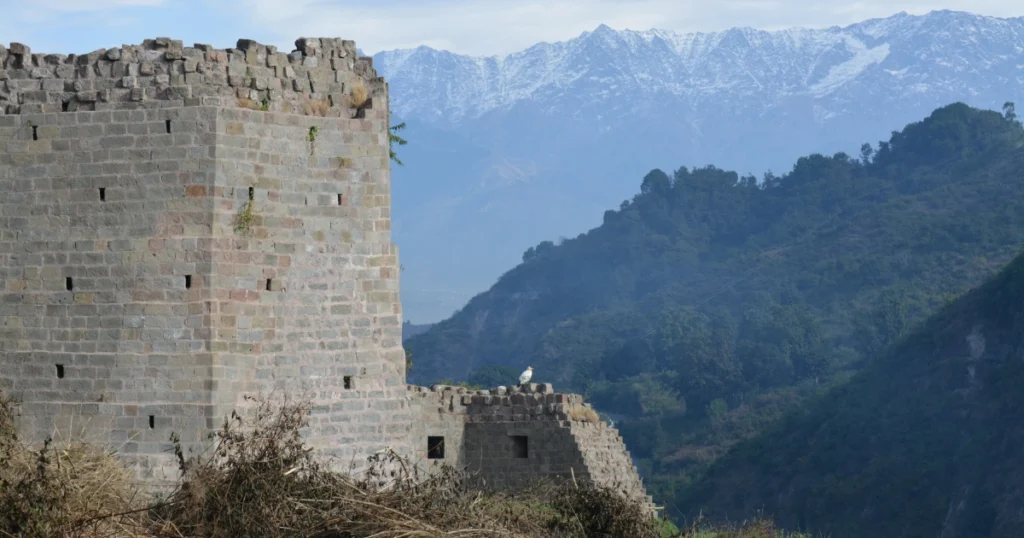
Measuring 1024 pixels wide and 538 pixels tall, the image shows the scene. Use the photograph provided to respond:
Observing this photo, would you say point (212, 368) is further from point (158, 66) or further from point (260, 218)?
point (158, 66)

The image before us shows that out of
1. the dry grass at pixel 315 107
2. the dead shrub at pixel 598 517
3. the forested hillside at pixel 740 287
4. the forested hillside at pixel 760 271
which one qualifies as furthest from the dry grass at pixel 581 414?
the forested hillside at pixel 760 271

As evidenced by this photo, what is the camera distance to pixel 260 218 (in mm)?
17984

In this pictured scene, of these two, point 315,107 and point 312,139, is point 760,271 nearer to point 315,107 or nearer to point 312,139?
point 315,107

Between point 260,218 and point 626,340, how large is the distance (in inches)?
4332

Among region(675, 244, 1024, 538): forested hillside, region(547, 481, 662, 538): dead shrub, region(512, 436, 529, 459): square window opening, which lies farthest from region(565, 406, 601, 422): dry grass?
region(675, 244, 1024, 538): forested hillside

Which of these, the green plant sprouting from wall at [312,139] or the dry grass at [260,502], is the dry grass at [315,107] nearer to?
the green plant sprouting from wall at [312,139]

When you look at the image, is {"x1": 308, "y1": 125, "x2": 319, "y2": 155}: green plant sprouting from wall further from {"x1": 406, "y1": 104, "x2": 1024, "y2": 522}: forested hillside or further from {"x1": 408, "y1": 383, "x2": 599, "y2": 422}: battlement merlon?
{"x1": 406, "y1": 104, "x2": 1024, "y2": 522}: forested hillside

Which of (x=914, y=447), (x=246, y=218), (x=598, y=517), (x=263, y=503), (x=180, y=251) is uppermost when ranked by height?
(x=246, y=218)

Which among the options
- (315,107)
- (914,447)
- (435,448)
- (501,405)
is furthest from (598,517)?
(914,447)

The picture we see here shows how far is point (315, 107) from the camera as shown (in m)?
18.8

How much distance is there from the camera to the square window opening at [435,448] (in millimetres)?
23094

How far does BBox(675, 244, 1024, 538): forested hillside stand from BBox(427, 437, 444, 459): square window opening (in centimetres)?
3902

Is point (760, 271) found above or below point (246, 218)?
above

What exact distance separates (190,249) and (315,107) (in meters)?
2.24
